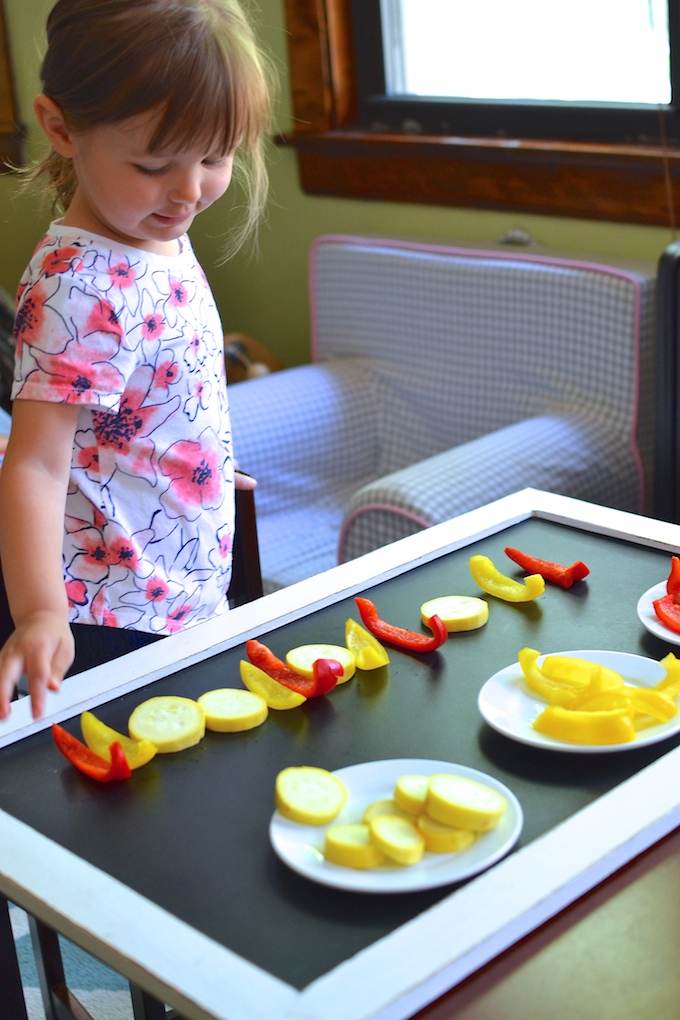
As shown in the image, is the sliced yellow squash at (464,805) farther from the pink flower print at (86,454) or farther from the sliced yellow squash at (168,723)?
the pink flower print at (86,454)

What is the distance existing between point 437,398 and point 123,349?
1579 millimetres

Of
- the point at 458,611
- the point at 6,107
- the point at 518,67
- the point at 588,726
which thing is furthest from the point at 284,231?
the point at 588,726

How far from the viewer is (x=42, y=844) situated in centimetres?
83

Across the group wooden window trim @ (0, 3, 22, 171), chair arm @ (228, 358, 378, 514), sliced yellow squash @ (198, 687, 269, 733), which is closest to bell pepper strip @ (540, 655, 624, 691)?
sliced yellow squash @ (198, 687, 269, 733)

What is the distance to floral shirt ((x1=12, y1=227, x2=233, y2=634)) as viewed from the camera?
3.52 ft

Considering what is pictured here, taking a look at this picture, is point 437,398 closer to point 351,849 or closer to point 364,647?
point 364,647

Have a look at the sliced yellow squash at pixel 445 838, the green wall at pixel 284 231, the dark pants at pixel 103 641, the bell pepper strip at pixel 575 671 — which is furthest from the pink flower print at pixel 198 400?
the green wall at pixel 284 231

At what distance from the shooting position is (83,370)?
41.9 inches

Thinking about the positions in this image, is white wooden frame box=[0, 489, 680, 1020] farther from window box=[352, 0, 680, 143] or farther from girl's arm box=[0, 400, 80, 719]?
window box=[352, 0, 680, 143]

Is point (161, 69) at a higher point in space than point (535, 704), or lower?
higher

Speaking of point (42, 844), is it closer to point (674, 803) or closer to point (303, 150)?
point (674, 803)

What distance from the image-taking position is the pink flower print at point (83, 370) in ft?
3.44

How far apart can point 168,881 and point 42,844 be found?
10cm

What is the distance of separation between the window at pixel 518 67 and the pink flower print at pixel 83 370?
5.16 feet
